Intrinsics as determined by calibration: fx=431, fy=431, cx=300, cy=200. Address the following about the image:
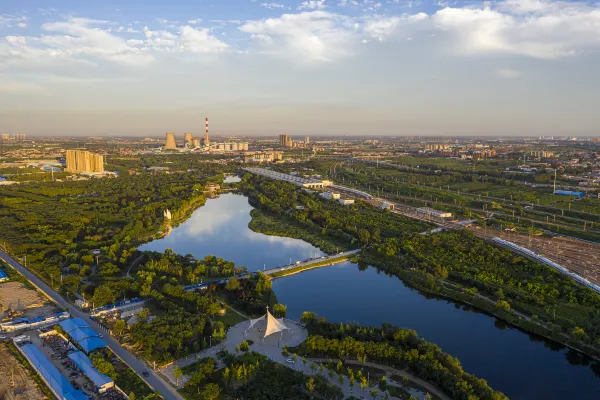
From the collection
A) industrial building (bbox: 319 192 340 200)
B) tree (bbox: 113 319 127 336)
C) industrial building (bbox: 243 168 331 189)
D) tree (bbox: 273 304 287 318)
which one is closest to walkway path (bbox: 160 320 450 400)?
tree (bbox: 273 304 287 318)

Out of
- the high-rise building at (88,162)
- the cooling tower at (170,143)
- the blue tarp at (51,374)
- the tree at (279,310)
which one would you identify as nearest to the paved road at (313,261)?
the tree at (279,310)

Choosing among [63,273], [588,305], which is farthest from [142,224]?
[588,305]

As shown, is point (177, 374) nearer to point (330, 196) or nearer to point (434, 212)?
point (434, 212)

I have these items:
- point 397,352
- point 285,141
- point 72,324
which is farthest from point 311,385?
point 285,141

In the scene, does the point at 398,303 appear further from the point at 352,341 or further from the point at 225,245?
the point at 225,245

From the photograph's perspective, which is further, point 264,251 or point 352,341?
point 264,251

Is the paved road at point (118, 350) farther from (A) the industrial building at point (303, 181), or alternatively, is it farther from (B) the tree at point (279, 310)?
(A) the industrial building at point (303, 181)

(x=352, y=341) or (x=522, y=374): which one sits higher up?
(x=352, y=341)
